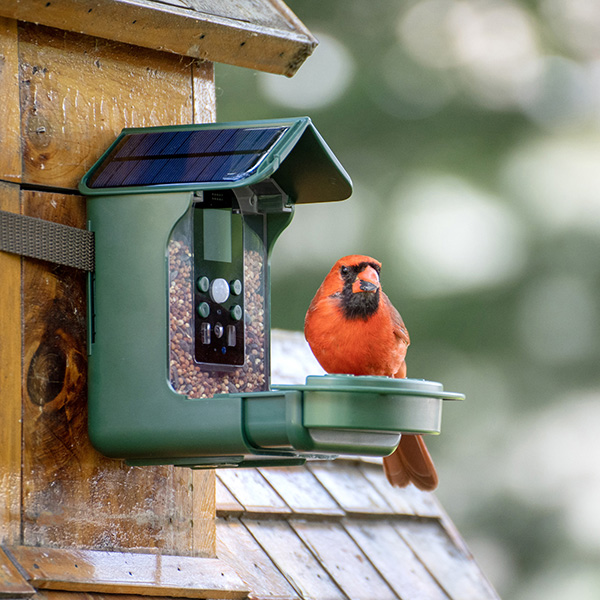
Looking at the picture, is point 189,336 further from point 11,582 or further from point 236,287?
point 11,582

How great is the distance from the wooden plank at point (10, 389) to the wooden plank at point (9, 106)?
4 cm

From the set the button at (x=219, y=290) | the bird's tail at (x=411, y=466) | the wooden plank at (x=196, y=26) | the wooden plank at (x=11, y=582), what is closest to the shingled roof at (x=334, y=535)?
the bird's tail at (x=411, y=466)

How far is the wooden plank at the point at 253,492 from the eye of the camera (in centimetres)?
345

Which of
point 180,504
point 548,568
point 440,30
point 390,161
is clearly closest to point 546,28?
point 440,30

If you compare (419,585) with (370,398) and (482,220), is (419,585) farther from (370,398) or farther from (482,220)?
(482,220)

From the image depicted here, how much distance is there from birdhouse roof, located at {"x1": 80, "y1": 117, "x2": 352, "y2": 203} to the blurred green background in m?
6.84

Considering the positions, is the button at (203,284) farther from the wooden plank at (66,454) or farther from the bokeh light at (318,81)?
the bokeh light at (318,81)

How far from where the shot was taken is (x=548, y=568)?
994cm

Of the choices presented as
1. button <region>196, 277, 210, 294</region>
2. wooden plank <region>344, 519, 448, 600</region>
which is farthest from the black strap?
wooden plank <region>344, 519, 448, 600</region>

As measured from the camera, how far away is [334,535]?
3.67 meters

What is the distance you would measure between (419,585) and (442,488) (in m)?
6.39

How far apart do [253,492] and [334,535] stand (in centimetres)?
32

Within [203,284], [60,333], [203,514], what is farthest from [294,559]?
[60,333]

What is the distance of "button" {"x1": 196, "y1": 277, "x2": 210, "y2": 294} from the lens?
2.70 metres
